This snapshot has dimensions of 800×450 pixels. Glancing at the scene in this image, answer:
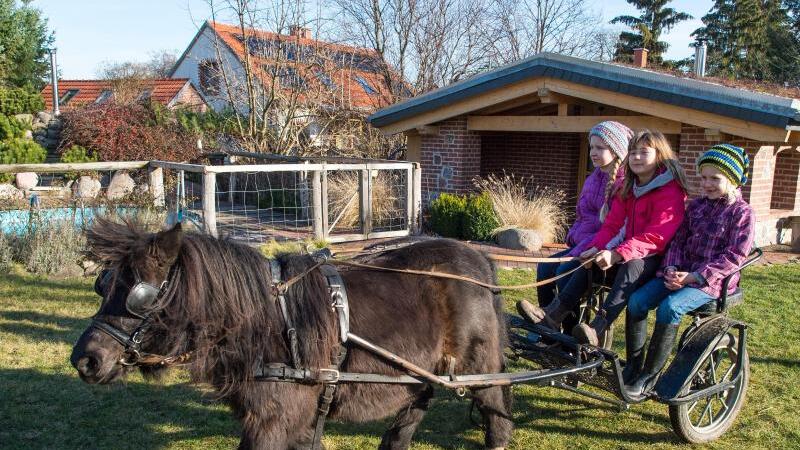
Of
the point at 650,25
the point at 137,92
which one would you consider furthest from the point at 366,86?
the point at 650,25

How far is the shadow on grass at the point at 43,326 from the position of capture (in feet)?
18.3

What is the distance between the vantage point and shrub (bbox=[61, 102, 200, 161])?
1709cm

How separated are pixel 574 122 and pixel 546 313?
702 centimetres

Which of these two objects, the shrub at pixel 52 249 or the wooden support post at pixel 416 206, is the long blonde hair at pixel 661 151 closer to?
the shrub at pixel 52 249

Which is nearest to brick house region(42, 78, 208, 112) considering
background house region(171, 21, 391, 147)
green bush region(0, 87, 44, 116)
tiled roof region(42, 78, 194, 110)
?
tiled roof region(42, 78, 194, 110)

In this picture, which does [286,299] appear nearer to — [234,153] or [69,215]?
[69,215]

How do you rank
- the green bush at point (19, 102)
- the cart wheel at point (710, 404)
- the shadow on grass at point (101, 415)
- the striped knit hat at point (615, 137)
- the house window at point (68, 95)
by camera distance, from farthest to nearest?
the house window at point (68, 95)
the green bush at point (19, 102)
the striped knit hat at point (615, 137)
the shadow on grass at point (101, 415)
the cart wheel at point (710, 404)

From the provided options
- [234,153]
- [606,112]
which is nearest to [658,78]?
[606,112]

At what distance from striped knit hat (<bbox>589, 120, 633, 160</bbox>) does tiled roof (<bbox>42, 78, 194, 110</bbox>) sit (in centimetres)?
2273

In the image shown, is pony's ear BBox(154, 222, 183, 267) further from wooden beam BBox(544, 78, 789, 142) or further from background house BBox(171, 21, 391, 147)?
background house BBox(171, 21, 391, 147)

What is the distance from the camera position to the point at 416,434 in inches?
157

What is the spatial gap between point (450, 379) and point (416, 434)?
1142 millimetres

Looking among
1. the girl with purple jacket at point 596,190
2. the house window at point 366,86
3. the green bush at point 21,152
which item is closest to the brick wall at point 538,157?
the house window at point 366,86

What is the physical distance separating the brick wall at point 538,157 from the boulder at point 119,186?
24.7 ft
